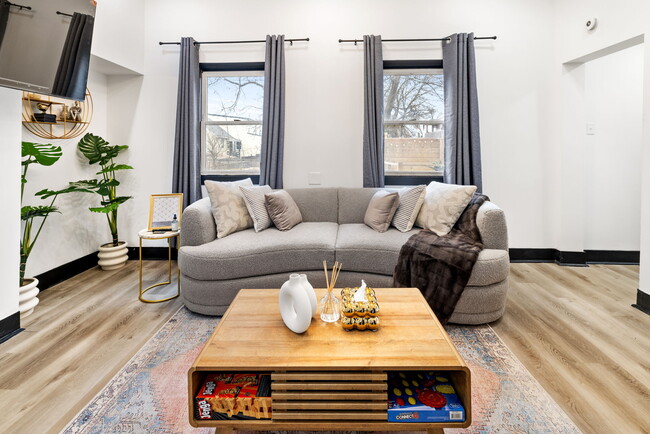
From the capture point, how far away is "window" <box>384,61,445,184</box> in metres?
3.84

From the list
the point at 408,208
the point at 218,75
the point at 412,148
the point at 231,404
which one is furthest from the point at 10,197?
the point at 412,148

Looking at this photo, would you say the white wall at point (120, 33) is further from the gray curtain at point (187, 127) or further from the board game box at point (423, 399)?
the board game box at point (423, 399)

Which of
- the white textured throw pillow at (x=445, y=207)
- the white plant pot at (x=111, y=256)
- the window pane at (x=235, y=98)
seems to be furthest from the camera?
the window pane at (x=235, y=98)

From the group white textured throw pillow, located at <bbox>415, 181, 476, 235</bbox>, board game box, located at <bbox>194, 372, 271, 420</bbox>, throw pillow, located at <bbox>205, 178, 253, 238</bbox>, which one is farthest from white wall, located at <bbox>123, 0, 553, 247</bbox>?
board game box, located at <bbox>194, 372, 271, 420</bbox>

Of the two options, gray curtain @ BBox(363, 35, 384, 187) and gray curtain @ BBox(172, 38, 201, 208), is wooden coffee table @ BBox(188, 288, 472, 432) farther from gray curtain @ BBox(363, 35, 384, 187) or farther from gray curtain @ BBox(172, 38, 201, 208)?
gray curtain @ BBox(172, 38, 201, 208)

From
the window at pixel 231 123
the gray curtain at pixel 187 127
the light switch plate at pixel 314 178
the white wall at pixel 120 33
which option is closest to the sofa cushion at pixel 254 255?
the light switch plate at pixel 314 178

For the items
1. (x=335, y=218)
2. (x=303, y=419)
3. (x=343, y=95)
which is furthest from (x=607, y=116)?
(x=303, y=419)

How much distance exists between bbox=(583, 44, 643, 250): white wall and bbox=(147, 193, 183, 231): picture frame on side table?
3.98 metres

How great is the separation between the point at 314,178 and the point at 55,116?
2.31m

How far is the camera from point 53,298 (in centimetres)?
280

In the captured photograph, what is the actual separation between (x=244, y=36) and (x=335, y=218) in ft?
7.02

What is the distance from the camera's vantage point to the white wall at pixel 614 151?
363 cm

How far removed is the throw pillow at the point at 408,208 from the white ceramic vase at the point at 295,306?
1.64m

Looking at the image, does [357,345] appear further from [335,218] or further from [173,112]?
[173,112]
